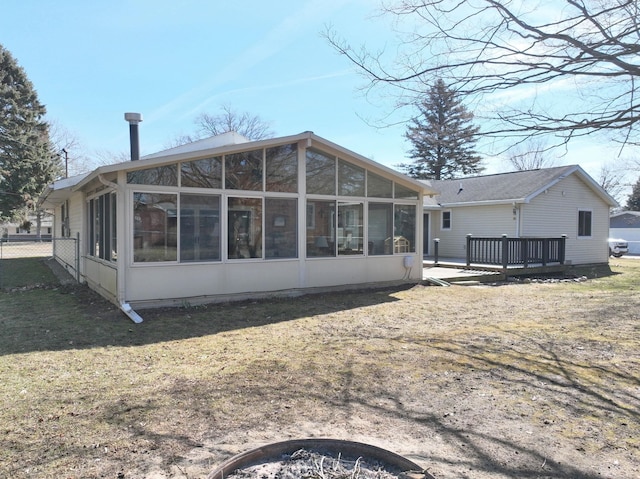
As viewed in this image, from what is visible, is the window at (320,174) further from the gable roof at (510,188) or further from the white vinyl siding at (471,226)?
the white vinyl siding at (471,226)

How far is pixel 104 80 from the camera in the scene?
25.5 metres

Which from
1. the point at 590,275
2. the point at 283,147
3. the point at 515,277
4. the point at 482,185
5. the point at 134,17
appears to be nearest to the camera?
the point at 283,147

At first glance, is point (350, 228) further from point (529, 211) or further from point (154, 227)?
point (529, 211)

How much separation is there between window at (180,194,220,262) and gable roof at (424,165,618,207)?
40.0 ft

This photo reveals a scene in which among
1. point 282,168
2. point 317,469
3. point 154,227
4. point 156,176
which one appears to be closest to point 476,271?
point 282,168

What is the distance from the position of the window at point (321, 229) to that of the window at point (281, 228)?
36cm

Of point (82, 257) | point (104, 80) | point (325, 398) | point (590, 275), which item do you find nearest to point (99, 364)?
point (325, 398)

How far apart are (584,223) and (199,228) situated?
1731cm

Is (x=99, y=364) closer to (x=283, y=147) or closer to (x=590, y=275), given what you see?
(x=283, y=147)

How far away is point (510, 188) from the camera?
695 inches

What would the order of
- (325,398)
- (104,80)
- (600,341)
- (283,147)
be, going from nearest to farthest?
(325,398) < (600,341) < (283,147) < (104,80)

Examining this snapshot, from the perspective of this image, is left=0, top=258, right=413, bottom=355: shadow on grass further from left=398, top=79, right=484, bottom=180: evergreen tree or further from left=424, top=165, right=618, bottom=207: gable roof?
left=424, top=165, right=618, bottom=207: gable roof

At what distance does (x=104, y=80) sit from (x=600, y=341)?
27.9 m

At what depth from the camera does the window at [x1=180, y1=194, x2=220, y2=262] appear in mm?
7969
